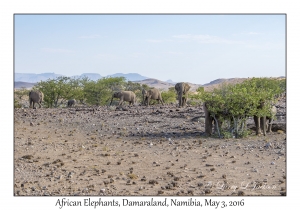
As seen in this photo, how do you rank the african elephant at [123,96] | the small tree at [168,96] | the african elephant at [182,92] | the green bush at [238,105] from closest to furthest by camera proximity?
the green bush at [238,105] < the african elephant at [182,92] < the african elephant at [123,96] < the small tree at [168,96]

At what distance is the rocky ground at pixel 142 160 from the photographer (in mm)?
8953

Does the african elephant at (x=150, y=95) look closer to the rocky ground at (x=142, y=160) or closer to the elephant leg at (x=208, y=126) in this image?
the rocky ground at (x=142, y=160)

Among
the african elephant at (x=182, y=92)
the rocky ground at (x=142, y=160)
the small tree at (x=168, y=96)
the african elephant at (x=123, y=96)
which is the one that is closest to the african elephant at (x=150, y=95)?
the african elephant at (x=123, y=96)

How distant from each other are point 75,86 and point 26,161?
85.1 ft

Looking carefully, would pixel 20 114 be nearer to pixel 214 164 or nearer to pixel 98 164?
pixel 98 164

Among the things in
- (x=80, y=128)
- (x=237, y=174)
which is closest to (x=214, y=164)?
(x=237, y=174)

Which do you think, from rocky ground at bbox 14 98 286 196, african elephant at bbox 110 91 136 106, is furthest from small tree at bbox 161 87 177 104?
rocky ground at bbox 14 98 286 196

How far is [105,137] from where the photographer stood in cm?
1564

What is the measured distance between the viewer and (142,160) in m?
11.6

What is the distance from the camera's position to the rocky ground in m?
8.95

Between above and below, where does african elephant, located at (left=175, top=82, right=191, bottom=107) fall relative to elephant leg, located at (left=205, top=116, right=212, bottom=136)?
above

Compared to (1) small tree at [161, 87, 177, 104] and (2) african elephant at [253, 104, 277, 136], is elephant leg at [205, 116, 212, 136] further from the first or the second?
(1) small tree at [161, 87, 177, 104]

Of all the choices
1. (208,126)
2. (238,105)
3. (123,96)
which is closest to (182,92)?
(123,96)

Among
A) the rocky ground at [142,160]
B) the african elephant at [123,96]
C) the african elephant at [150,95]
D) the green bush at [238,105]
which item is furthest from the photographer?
the african elephant at [123,96]
